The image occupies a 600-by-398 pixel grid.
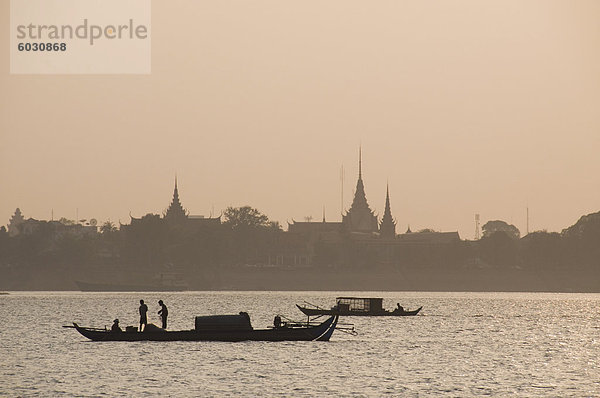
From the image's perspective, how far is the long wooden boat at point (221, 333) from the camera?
94.3m

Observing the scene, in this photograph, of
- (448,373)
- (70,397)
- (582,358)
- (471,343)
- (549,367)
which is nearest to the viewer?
(70,397)

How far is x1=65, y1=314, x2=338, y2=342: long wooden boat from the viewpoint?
309 ft

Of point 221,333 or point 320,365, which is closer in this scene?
point 320,365

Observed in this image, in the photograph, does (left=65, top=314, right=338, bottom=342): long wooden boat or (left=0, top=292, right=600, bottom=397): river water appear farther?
(left=65, top=314, right=338, bottom=342): long wooden boat

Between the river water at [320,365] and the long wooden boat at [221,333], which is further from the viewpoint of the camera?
the long wooden boat at [221,333]

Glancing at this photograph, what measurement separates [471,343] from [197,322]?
85.4ft

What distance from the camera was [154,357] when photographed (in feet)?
287

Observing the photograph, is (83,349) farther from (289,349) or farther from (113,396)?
(113,396)

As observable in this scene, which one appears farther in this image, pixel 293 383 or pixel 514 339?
pixel 514 339

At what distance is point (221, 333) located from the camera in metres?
95.9

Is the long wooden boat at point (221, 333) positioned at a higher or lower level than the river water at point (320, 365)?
higher

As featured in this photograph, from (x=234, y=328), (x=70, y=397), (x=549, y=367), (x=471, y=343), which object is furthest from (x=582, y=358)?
(x=70, y=397)

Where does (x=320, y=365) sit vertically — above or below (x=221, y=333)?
below

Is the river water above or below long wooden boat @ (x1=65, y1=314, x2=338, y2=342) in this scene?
below
